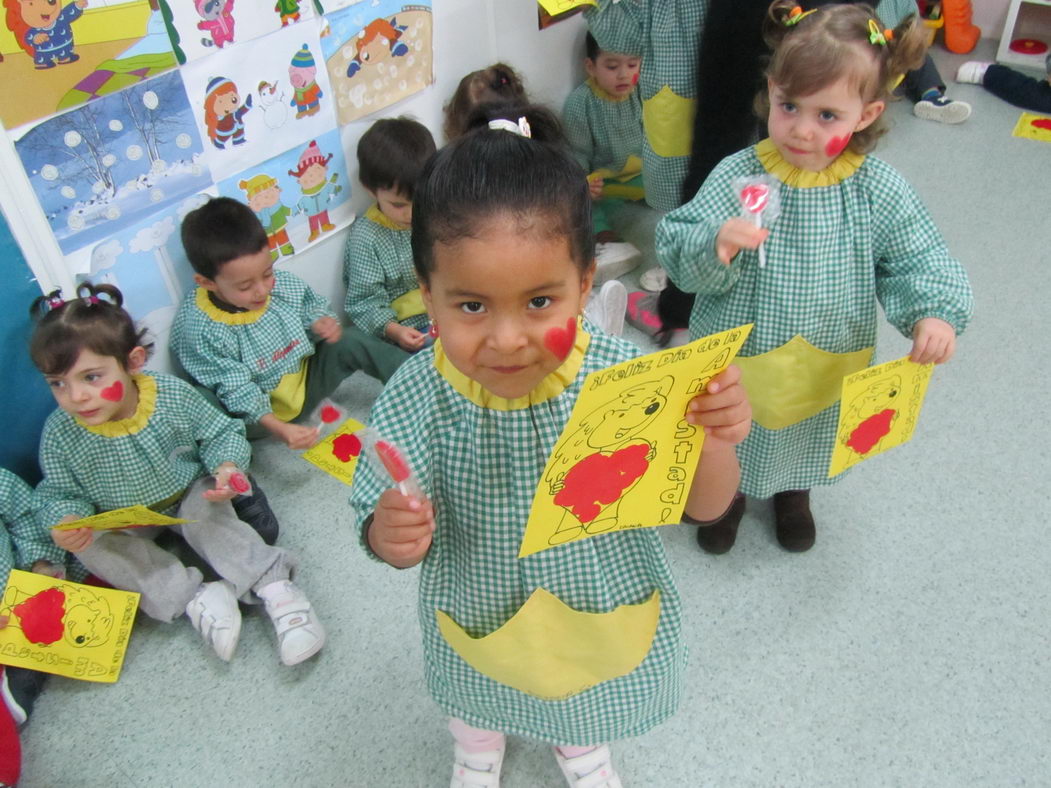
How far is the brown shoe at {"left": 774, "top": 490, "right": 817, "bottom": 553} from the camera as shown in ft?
5.49

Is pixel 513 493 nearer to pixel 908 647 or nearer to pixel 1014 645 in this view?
pixel 908 647

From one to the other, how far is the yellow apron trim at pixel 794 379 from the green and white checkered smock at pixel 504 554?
0.50 m

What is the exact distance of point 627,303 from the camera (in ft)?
7.55

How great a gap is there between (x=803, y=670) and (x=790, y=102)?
923mm

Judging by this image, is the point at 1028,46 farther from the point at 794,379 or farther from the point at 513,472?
the point at 513,472

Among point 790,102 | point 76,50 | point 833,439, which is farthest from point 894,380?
point 76,50

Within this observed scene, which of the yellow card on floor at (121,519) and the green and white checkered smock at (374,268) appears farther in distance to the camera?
the green and white checkered smock at (374,268)

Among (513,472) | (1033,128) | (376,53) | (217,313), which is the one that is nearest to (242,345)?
(217,313)

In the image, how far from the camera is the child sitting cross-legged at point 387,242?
198 cm

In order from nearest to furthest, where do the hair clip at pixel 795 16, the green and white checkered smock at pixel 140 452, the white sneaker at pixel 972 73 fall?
the hair clip at pixel 795 16, the green and white checkered smock at pixel 140 452, the white sneaker at pixel 972 73

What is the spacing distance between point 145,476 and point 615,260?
1.36m

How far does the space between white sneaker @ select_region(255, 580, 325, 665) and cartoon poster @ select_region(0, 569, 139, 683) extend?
0.24 metres

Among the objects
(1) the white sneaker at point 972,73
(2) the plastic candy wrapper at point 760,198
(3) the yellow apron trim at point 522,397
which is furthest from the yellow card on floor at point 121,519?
(1) the white sneaker at point 972,73

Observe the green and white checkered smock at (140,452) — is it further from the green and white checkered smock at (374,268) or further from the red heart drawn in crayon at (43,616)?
the green and white checkered smock at (374,268)
